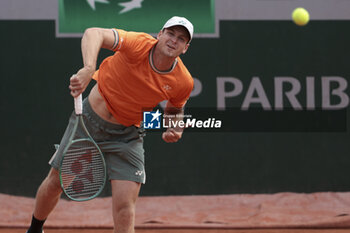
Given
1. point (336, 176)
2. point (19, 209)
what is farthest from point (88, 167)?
point (336, 176)

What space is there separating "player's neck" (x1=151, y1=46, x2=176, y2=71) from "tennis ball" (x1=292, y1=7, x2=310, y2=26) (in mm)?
2055

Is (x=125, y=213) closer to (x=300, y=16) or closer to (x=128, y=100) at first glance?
(x=128, y=100)

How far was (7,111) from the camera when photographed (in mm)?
4715

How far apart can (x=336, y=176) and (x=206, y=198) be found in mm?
1204

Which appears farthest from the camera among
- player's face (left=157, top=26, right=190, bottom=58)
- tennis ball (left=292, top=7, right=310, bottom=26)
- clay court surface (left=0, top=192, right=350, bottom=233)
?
tennis ball (left=292, top=7, right=310, bottom=26)

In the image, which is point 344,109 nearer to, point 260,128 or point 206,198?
point 260,128

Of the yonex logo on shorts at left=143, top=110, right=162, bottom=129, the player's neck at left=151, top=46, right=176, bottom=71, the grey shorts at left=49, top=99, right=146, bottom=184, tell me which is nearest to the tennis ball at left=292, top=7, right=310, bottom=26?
the yonex logo on shorts at left=143, top=110, right=162, bottom=129

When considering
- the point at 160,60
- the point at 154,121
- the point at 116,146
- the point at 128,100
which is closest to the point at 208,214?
the point at 154,121

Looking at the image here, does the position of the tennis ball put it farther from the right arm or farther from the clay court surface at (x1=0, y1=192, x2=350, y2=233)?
the right arm

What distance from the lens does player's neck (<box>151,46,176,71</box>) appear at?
2.84m

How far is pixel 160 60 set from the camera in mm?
2857

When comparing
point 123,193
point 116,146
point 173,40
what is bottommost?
point 123,193

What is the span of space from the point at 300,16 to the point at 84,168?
2.50 metres

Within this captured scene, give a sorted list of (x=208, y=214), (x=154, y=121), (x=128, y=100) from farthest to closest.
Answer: (x=154, y=121)
(x=208, y=214)
(x=128, y=100)
